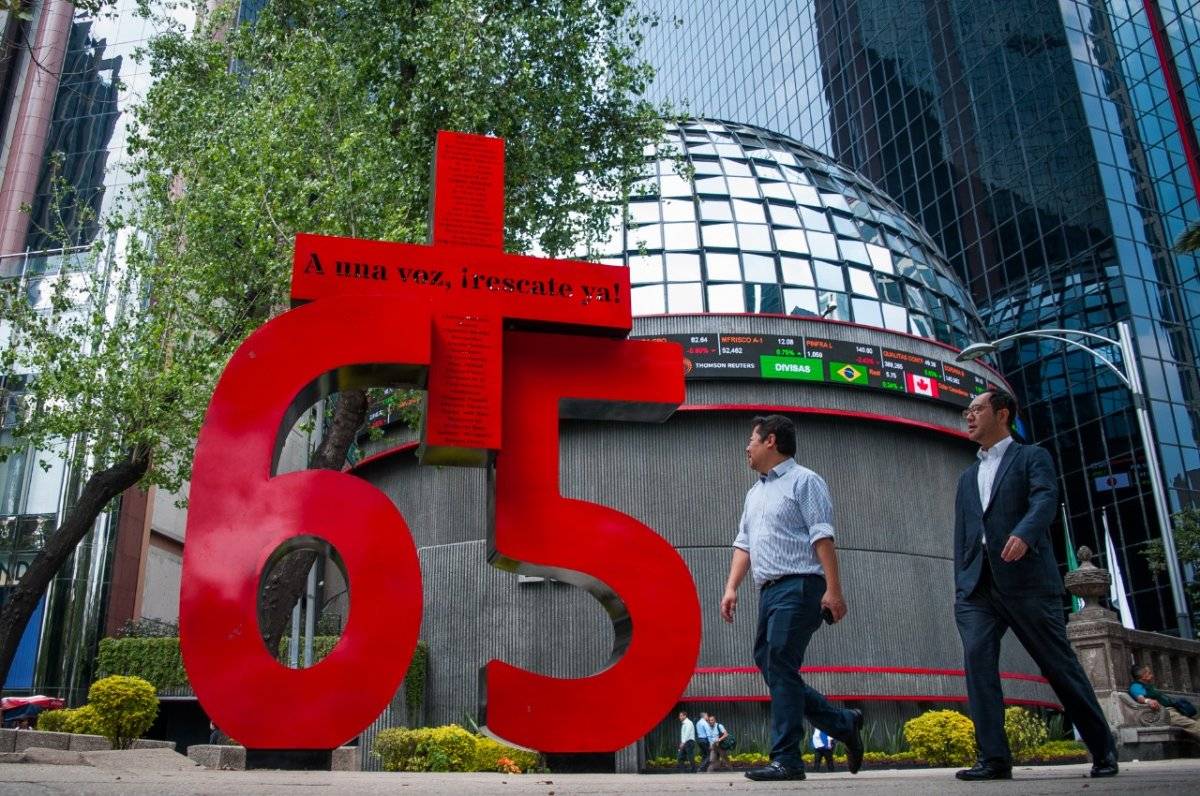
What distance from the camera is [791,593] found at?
595cm

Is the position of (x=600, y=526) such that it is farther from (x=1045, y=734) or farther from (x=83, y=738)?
(x=1045, y=734)

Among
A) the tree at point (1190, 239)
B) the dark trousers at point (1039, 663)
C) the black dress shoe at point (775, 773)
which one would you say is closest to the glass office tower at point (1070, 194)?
the tree at point (1190, 239)

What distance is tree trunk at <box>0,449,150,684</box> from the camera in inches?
593

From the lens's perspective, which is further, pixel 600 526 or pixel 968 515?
pixel 600 526

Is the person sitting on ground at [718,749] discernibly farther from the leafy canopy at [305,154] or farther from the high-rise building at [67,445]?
the high-rise building at [67,445]

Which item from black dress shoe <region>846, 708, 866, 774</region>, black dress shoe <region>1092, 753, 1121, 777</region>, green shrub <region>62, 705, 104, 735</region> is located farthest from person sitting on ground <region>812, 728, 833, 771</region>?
black dress shoe <region>1092, 753, 1121, 777</region>

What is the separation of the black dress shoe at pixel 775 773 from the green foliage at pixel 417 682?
1992 centimetres

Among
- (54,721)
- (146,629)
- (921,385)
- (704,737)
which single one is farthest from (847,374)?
(146,629)

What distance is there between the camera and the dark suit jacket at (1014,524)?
229 inches

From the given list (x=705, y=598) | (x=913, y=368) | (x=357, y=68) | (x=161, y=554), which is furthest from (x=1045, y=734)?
(x=161, y=554)

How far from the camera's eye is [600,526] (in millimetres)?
7305

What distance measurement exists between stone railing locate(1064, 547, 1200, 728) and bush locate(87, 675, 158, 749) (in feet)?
44.8

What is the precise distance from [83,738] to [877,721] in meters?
16.9

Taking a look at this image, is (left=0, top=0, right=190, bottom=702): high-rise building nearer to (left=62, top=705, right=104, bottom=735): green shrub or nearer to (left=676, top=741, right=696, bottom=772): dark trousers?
(left=62, top=705, right=104, bottom=735): green shrub
